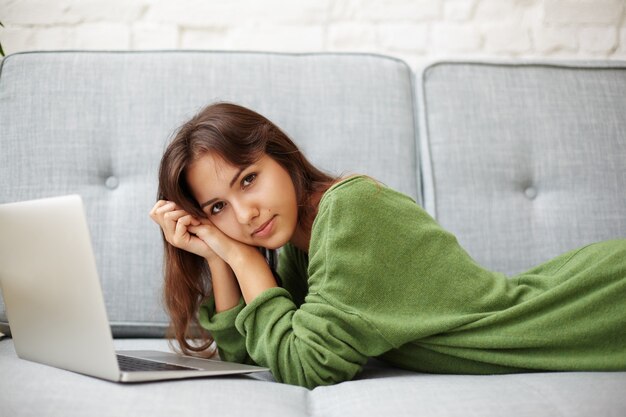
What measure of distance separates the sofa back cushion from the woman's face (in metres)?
0.27

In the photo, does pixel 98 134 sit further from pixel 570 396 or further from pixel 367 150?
pixel 570 396

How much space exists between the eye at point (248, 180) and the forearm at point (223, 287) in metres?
0.16

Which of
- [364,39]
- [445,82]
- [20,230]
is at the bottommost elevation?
[20,230]

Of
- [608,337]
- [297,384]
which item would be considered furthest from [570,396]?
[297,384]

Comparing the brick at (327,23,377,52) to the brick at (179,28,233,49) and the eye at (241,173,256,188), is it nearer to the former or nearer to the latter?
the brick at (179,28,233,49)

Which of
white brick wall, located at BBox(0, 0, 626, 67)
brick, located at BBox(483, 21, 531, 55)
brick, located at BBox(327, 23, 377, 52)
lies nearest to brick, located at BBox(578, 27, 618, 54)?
white brick wall, located at BBox(0, 0, 626, 67)

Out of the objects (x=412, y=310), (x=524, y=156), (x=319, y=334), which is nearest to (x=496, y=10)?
(x=524, y=156)

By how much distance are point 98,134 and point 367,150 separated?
2.00ft

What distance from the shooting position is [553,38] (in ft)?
6.49

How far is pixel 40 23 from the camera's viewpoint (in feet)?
6.22

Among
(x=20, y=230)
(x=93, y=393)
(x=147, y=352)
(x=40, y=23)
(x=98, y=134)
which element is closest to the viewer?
(x=93, y=393)

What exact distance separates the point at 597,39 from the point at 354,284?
4.50ft

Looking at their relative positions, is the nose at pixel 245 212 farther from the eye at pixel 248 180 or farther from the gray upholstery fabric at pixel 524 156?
the gray upholstery fabric at pixel 524 156

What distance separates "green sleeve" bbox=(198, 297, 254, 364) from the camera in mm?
1218
